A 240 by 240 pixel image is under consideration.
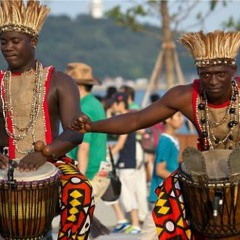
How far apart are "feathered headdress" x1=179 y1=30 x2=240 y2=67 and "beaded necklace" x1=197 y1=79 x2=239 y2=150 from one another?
0.71 ft

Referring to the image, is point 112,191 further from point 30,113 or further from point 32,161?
point 32,161

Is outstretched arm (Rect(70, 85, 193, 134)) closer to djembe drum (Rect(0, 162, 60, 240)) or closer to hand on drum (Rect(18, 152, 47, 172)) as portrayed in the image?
hand on drum (Rect(18, 152, 47, 172))

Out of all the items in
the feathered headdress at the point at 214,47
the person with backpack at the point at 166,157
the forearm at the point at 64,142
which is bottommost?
the person with backpack at the point at 166,157

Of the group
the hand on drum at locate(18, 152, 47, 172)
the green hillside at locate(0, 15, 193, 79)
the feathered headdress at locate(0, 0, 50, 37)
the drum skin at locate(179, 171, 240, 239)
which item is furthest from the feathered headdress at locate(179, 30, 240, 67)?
the green hillside at locate(0, 15, 193, 79)

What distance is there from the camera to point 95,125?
738cm

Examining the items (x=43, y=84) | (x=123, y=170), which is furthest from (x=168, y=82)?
(x=43, y=84)

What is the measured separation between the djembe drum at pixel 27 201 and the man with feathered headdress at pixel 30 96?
Answer: 0.37 metres

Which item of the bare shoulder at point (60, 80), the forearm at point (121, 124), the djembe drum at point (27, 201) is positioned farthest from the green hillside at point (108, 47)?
the djembe drum at point (27, 201)

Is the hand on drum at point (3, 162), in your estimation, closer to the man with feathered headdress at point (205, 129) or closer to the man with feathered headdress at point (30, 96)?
the man with feathered headdress at point (30, 96)

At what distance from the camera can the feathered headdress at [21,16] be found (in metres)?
7.57

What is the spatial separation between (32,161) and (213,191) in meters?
1.25

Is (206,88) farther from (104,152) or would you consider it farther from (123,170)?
(123,170)

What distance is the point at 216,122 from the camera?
291 inches

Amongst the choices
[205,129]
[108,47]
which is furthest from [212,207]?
[108,47]
